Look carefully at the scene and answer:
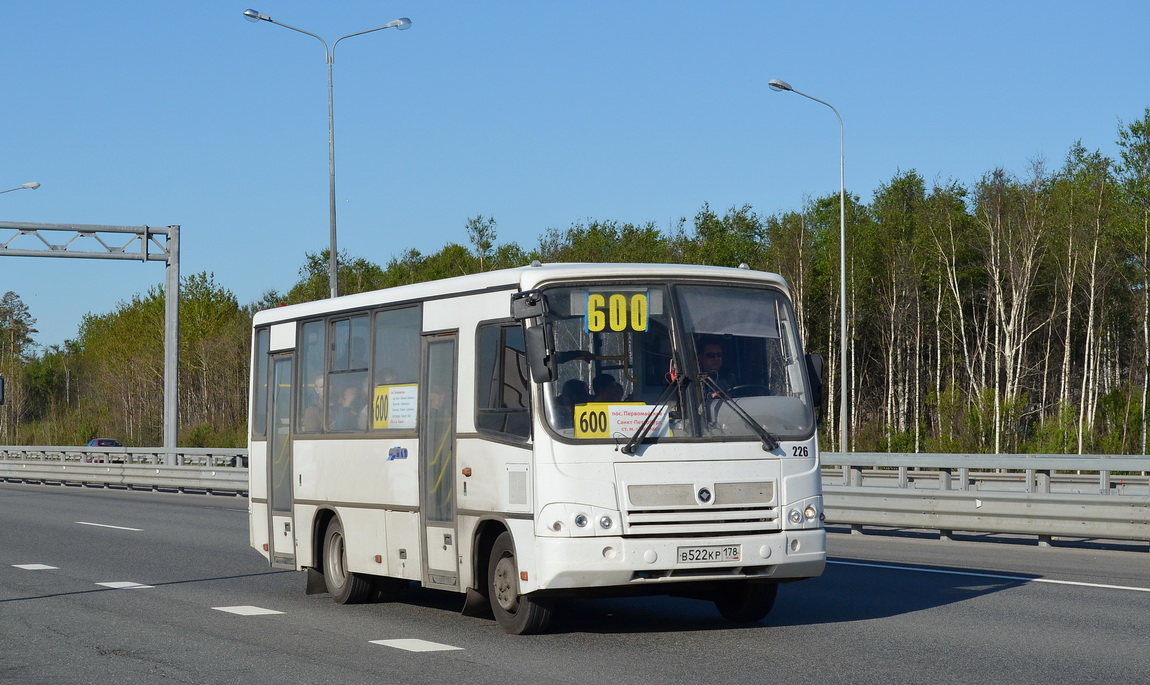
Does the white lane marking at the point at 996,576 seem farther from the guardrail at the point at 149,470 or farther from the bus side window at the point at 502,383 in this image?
the guardrail at the point at 149,470

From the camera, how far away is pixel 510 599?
10.2 m

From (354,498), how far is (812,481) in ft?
13.1

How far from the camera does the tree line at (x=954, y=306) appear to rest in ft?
170

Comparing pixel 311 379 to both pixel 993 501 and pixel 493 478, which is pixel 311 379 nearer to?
pixel 493 478

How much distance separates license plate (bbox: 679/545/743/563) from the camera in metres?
9.69

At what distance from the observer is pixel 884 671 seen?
27.6ft

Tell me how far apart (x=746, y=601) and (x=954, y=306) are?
54.6 m

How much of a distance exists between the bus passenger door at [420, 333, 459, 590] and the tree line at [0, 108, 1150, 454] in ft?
117

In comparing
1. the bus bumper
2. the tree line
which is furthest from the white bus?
the tree line

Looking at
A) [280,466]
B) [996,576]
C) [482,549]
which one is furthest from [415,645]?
[996,576]

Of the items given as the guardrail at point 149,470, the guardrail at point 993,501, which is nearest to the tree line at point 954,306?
the guardrail at point 149,470

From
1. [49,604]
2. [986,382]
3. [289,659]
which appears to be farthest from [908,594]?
[986,382]

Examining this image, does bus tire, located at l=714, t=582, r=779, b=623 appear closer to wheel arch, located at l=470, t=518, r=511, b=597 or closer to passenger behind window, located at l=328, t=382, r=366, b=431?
wheel arch, located at l=470, t=518, r=511, b=597

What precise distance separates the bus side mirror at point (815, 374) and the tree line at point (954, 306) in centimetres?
3477
